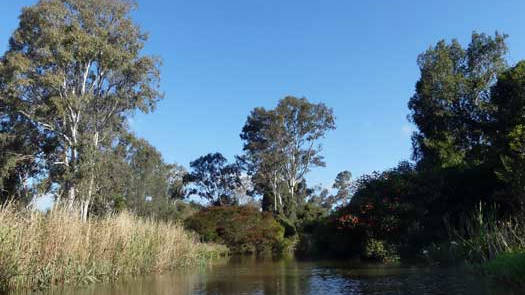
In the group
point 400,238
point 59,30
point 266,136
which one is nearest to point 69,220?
point 400,238

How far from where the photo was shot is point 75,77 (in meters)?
24.7

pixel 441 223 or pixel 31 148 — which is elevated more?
pixel 31 148

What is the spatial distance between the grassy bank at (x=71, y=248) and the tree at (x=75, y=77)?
31.1 feet

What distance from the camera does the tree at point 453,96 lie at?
1038 inches

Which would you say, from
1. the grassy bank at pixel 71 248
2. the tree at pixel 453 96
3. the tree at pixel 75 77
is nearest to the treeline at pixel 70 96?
the tree at pixel 75 77

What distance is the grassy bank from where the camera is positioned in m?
8.96

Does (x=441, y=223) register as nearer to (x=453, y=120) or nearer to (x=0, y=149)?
(x=453, y=120)

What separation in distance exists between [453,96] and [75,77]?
18.5 metres

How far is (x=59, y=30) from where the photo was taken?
23.3 meters

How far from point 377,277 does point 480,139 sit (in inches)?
609

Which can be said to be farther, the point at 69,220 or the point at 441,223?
the point at 441,223

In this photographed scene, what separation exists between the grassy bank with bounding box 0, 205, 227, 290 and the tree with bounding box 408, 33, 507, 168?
1686cm

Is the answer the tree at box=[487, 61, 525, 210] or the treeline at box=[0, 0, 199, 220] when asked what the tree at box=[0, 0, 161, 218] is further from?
the tree at box=[487, 61, 525, 210]

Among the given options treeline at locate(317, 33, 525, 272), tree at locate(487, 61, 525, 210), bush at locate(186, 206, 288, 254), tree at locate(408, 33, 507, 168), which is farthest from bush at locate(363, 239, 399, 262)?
bush at locate(186, 206, 288, 254)
